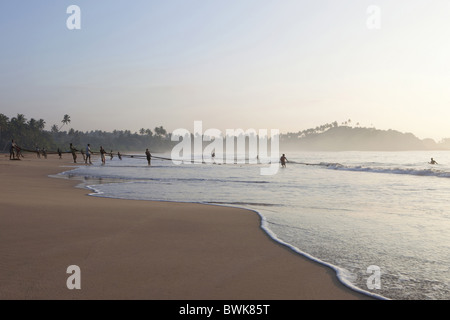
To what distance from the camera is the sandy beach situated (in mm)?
3633

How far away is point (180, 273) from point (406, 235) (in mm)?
4833

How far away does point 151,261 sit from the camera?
180 inches

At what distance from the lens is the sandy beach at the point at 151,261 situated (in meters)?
3.63

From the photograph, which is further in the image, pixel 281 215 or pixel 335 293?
pixel 281 215

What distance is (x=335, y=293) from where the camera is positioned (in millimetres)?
3744

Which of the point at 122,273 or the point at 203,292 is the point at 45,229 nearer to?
the point at 122,273

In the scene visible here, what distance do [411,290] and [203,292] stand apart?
7.88 feet

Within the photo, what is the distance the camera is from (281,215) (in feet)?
28.9

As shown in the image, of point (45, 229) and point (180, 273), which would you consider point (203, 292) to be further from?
point (45, 229)
